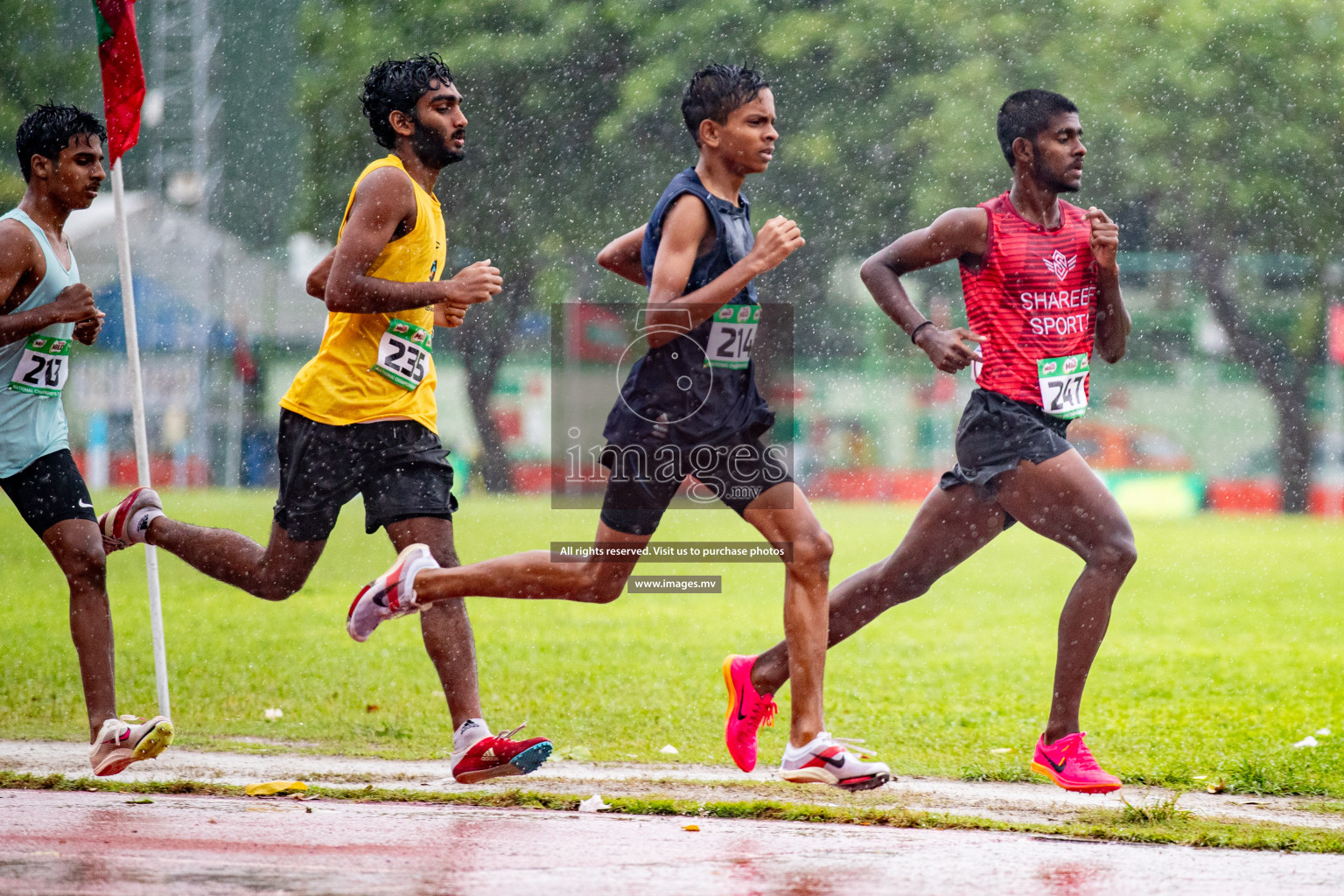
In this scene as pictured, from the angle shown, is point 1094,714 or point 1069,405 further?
point 1094,714

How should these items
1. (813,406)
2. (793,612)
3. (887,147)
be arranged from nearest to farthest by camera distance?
(793,612), (887,147), (813,406)

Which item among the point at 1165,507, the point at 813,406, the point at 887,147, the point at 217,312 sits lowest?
the point at 1165,507

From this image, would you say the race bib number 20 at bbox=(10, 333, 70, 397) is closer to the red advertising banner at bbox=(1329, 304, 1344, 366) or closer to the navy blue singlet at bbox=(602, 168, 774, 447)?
the navy blue singlet at bbox=(602, 168, 774, 447)

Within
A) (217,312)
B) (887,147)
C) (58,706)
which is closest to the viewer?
(58,706)

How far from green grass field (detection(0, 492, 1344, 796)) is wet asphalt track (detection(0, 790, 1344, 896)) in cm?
122

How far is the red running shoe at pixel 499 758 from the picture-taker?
454cm

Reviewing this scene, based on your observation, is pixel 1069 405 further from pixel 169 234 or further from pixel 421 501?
pixel 169 234

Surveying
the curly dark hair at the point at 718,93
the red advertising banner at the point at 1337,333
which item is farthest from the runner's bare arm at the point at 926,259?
the red advertising banner at the point at 1337,333

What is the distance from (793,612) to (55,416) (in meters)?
2.39


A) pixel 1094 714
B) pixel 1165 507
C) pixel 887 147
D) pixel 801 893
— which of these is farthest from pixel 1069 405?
pixel 1165 507

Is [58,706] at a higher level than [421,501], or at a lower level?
lower

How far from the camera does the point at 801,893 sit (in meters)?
3.55

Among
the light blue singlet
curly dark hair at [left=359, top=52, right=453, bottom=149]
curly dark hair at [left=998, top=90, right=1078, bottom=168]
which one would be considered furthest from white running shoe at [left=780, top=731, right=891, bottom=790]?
the light blue singlet

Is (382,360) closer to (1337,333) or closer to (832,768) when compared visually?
(832,768)
